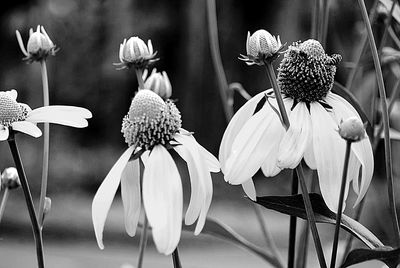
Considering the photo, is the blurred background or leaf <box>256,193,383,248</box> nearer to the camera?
leaf <box>256,193,383,248</box>

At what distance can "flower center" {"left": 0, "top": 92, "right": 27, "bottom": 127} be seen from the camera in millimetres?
212

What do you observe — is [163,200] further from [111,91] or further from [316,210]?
[111,91]

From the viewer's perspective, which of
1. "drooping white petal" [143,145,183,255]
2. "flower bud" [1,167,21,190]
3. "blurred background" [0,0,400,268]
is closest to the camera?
"drooping white petal" [143,145,183,255]

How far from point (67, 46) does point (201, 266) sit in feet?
2.06

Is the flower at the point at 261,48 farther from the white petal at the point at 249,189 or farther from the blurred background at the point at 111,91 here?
the blurred background at the point at 111,91

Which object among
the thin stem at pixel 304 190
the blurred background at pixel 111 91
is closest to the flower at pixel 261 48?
the thin stem at pixel 304 190

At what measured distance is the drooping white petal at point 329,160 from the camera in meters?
0.20

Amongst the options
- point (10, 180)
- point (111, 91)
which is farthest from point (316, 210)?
point (111, 91)

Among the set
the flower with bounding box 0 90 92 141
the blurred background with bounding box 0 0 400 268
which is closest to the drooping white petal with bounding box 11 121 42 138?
the flower with bounding box 0 90 92 141

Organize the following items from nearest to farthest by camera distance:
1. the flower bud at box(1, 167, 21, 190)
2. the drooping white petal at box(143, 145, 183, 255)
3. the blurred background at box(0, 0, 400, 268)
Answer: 1. the drooping white petal at box(143, 145, 183, 255)
2. the flower bud at box(1, 167, 21, 190)
3. the blurred background at box(0, 0, 400, 268)

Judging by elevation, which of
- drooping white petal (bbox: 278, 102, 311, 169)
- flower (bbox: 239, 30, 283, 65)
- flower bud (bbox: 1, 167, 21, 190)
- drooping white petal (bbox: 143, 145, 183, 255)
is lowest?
flower bud (bbox: 1, 167, 21, 190)

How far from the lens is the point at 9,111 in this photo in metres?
0.21

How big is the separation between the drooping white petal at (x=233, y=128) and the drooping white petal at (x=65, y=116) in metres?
0.04

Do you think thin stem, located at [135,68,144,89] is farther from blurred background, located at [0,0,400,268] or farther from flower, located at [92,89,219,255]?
blurred background, located at [0,0,400,268]
